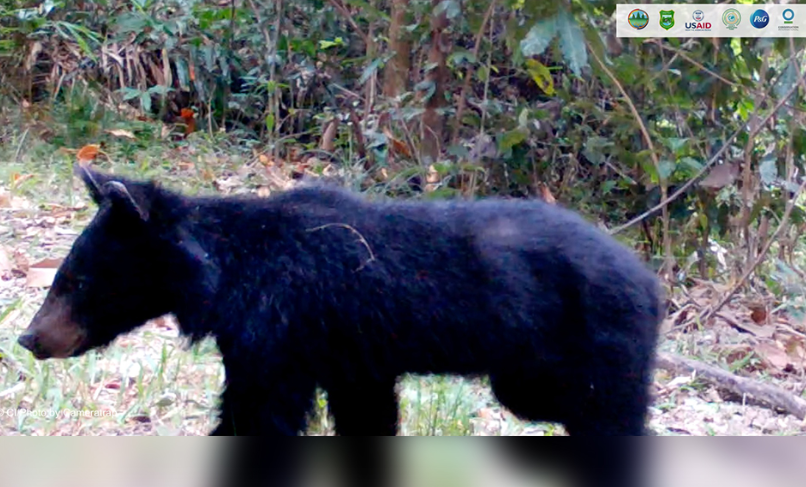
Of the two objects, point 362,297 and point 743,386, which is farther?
point 743,386

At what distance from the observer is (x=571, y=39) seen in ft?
6.81

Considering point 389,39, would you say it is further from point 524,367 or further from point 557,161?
point 524,367

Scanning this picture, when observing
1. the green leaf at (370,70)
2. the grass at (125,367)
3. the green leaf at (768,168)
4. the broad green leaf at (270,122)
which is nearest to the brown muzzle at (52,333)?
the grass at (125,367)

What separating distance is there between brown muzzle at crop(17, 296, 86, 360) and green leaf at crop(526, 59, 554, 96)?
3.93 feet

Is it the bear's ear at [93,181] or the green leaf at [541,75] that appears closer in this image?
the bear's ear at [93,181]

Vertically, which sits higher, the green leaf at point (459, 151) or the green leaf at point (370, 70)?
the green leaf at point (370, 70)

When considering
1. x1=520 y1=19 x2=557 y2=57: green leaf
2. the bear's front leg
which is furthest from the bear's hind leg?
x1=520 y1=19 x2=557 y2=57: green leaf

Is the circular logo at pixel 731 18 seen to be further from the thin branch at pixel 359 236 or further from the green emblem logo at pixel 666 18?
the thin branch at pixel 359 236

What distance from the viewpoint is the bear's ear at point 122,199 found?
5.84ft

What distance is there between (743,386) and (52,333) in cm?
137

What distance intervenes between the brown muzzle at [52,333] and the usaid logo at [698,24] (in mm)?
1307

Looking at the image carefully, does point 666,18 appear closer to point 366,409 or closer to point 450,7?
point 450,7

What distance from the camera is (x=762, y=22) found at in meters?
2.07

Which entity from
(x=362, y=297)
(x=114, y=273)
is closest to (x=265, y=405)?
(x=362, y=297)
